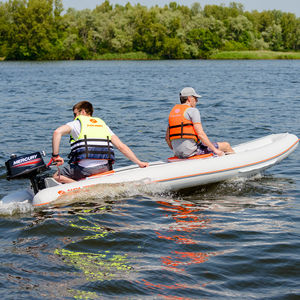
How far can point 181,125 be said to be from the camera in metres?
6.56

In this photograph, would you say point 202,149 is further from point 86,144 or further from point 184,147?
point 86,144

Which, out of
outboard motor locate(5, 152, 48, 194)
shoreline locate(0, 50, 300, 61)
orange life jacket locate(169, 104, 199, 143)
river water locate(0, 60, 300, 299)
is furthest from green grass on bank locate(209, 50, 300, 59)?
outboard motor locate(5, 152, 48, 194)

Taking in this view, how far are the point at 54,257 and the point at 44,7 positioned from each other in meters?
77.2

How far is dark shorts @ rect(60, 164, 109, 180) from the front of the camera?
6043 mm

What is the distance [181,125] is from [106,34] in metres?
70.5

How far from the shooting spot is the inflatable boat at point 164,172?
5656 mm

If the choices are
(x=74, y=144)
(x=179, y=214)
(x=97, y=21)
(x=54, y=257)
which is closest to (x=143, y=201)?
Answer: (x=179, y=214)

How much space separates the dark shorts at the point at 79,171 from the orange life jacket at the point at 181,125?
1.14 metres

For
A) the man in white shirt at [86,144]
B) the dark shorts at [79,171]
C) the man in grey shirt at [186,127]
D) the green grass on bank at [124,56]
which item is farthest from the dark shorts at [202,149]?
the green grass on bank at [124,56]

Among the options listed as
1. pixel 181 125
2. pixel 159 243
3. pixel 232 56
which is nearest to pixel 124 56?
pixel 232 56

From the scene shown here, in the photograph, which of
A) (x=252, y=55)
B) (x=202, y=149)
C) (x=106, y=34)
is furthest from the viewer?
(x=106, y=34)

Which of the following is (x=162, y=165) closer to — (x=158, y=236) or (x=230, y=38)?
(x=158, y=236)

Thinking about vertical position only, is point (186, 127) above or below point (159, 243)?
above

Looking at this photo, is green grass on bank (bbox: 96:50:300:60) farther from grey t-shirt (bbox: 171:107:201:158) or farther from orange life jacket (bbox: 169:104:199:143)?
orange life jacket (bbox: 169:104:199:143)
